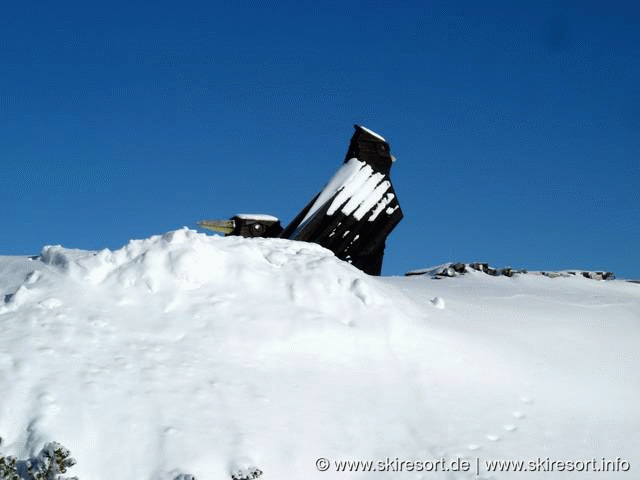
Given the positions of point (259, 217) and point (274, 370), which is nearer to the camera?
point (274, 370)

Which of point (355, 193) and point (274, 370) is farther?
point (355, 193)

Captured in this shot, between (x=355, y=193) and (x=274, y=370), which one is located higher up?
(x=355, y=193)

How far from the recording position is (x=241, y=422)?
5.36 metres

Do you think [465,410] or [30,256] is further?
[30,256]

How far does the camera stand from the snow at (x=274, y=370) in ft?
16.7

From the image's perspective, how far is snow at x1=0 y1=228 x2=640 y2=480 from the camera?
5.08 meters

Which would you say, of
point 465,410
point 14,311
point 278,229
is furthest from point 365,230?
point 14,311

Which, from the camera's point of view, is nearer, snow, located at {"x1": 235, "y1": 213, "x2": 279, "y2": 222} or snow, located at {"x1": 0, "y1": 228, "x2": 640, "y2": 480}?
snow, located at {"x1": 0, "y1": 228, "x2": 640, "y2": 480}

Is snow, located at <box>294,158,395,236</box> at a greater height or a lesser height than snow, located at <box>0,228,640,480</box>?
greater

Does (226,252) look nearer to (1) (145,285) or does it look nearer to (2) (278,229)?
(1) (145,285)

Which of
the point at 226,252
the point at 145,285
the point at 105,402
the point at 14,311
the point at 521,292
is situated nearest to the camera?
the point at 105,402

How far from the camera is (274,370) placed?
20.0ft

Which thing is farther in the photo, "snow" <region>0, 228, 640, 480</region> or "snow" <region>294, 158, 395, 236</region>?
"snow" <region>294, 158, 395, 236</region>

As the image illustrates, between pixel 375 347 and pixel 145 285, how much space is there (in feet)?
6.37
